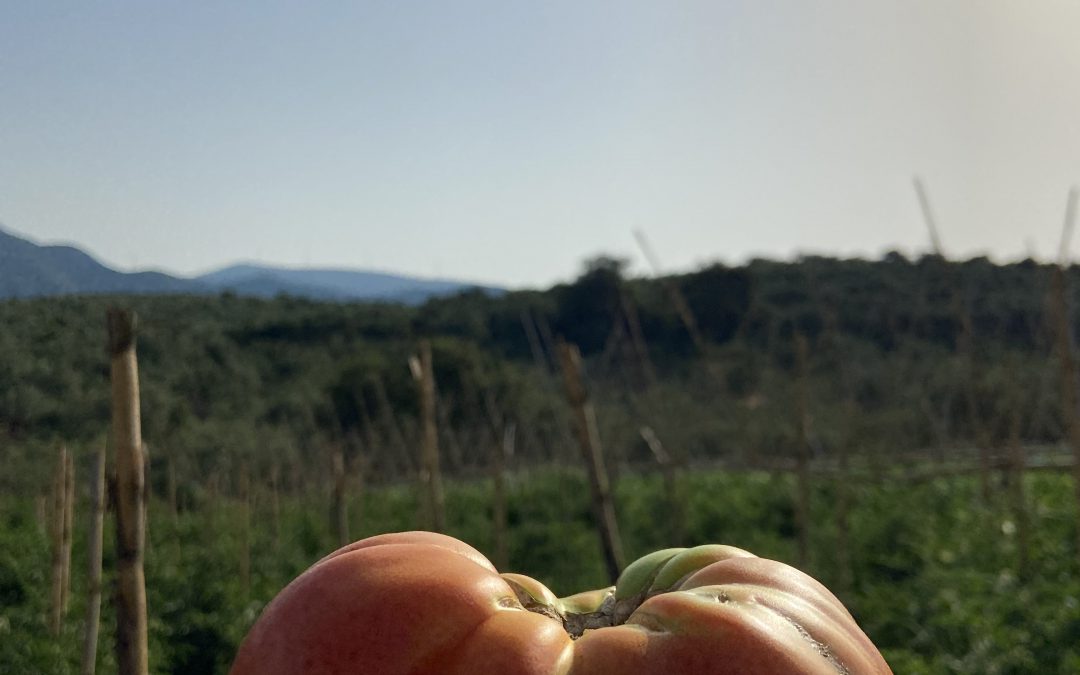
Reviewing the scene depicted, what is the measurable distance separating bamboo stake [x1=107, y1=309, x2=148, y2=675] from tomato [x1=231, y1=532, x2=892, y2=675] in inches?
53.3

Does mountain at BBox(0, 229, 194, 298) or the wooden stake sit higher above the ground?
mountain at BBox(0, 229, 194, 298)

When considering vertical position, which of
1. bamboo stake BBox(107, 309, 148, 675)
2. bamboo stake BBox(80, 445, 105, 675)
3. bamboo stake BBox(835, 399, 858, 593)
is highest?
bamboo stake BBox(107, 309, 148, 675)

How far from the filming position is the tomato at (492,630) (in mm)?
797

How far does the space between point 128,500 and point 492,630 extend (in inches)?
61.0

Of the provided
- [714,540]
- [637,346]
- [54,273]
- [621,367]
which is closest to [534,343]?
[637,346]

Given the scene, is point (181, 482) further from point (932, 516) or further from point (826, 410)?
point (826, 410)

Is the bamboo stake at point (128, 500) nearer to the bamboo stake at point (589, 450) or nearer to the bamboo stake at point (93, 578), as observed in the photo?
the bamboo stake at point (93, 578)

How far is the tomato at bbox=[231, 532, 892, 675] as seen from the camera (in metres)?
0.80

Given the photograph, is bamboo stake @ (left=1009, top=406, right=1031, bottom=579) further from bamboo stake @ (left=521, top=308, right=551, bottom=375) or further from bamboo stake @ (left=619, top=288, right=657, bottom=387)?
bamboo stake @ (left=521, top=308, right=551, bottom=375)

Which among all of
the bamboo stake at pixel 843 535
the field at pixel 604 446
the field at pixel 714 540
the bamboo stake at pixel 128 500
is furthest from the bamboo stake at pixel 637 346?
the bamboo stake at pixel 128 500

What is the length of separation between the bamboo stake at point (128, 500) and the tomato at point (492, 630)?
1.35 m

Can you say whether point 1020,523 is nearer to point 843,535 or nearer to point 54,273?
point 843,535

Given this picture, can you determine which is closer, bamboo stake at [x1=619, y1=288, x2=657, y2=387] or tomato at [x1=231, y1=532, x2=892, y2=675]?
tomato at [x1=231, y1=532, x2=892, y2=675]

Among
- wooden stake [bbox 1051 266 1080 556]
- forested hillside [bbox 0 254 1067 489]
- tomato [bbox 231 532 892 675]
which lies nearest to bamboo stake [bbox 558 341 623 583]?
tomato [bbox 231 532 892 675]
